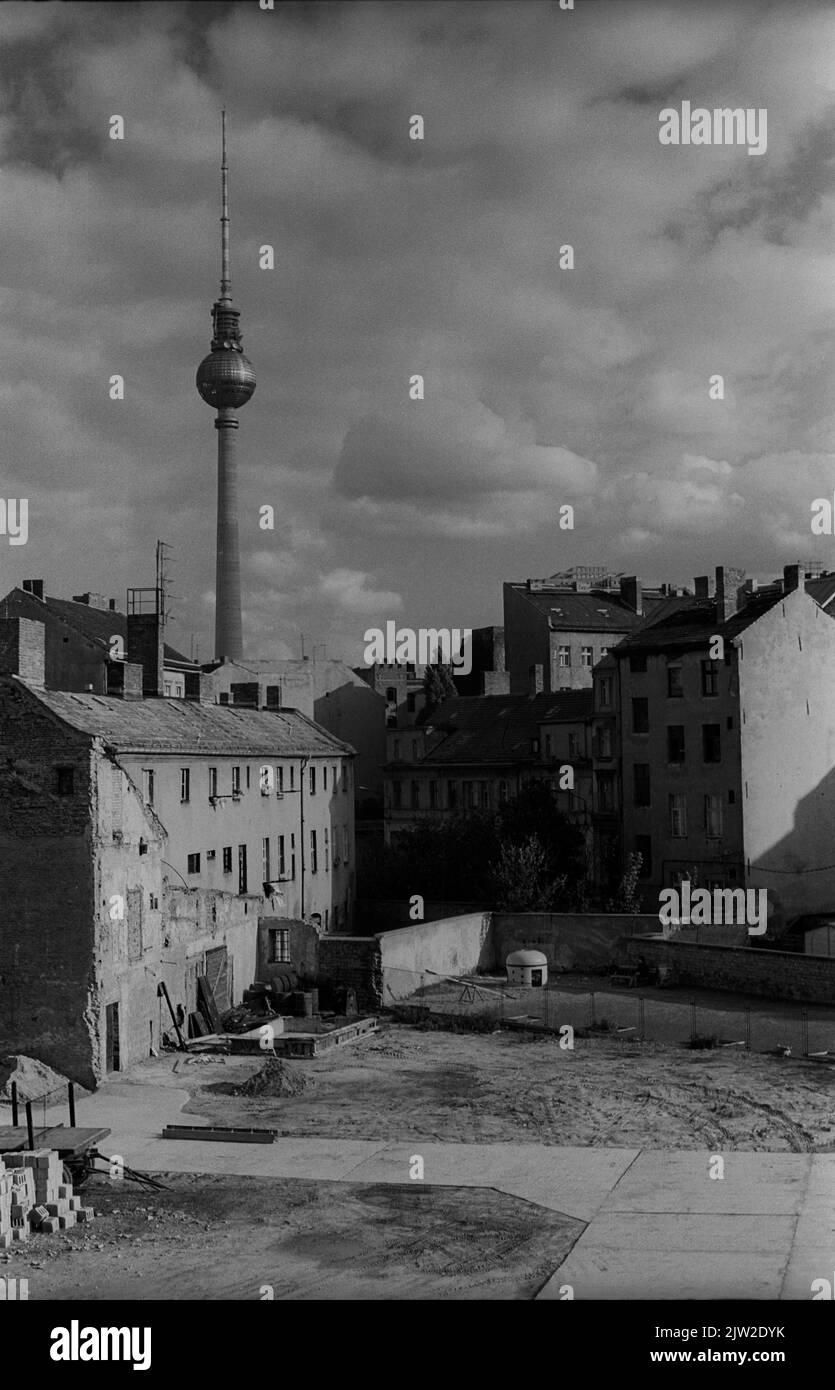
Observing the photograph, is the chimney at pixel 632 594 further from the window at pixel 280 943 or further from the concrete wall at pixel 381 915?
the window at pixel 280 943

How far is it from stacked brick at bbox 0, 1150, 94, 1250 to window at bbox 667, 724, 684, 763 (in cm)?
3752

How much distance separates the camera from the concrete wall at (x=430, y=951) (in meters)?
41.9

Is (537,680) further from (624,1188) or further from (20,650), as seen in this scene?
(624,1188)

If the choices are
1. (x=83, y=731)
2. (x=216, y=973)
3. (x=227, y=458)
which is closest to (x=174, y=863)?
(x=216, y=973)

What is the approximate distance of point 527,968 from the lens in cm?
4491

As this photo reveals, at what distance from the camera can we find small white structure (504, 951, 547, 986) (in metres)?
44.9

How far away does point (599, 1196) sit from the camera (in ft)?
73.5

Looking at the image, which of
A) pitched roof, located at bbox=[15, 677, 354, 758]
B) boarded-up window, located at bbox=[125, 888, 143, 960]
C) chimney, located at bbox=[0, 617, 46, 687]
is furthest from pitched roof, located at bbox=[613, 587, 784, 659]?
chimney, located at bbox=[0, 617, 46, 687]

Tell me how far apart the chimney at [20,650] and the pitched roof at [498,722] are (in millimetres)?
35360

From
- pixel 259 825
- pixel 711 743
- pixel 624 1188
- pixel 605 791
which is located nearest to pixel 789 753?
pixel 711 743

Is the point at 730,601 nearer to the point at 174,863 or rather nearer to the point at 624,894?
the point at 624,894

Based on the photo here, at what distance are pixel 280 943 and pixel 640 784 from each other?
20.3 m

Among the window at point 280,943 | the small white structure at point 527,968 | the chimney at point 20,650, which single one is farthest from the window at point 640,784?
the chimney at point 20,650
